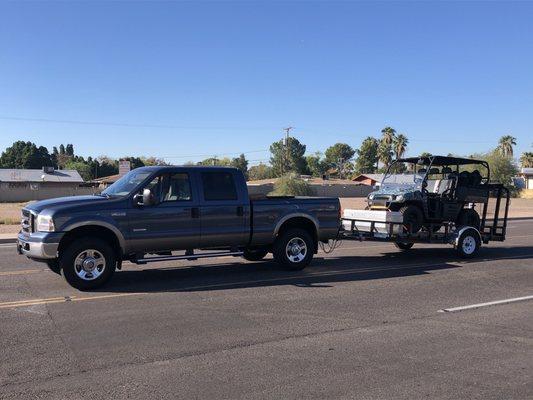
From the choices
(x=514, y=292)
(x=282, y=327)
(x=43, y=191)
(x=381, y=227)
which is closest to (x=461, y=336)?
(x=282, y=327)

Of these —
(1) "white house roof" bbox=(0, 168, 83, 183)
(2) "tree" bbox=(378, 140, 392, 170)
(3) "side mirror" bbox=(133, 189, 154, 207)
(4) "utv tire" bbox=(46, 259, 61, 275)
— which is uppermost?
(2) "tree" bbox=(378, 140, 392, 170)

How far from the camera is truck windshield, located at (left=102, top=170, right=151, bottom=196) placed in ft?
30.9

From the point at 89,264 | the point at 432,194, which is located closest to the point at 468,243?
the point at 432,194

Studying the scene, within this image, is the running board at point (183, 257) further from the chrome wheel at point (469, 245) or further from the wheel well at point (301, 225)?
the chrome wheel at point (469, 245)

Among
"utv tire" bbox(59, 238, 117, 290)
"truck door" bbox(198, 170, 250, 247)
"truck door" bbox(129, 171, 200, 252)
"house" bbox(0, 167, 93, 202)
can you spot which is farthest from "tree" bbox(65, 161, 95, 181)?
"utv tire" bbox(59, 238, 117, 290)

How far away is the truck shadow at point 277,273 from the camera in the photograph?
923 centimetres

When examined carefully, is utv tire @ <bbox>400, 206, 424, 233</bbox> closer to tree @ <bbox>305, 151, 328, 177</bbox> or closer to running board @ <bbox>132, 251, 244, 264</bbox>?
running board @ <bbox>132, 251, 244, 264</bbox>

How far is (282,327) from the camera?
6707 mm

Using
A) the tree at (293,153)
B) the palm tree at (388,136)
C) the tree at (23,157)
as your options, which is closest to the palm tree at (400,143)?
the palm tree at (388,136)

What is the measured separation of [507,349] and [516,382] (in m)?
1.04

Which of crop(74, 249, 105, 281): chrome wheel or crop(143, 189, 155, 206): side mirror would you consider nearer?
crop(74, 249, 105, 281): chrome wheel

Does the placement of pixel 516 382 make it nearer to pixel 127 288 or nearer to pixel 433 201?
pixel 127 288

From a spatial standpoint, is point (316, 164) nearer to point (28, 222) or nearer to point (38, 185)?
point (38, 185)

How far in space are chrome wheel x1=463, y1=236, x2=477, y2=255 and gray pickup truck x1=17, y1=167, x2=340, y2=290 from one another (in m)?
3.71
